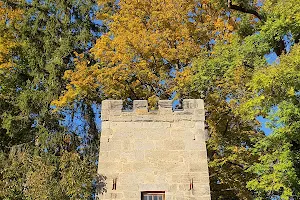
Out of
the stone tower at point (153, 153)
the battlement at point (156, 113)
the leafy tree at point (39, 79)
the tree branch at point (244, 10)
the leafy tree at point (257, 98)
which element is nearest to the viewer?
the stone tower at point (153, 153)

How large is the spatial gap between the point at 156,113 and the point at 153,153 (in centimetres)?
99

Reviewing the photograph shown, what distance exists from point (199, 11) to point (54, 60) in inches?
229

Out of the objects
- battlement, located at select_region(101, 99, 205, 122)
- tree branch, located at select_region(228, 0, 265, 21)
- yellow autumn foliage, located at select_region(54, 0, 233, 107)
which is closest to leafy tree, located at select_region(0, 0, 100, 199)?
yellow autumn foliage, located at select_region(54, 0, 233, 107)

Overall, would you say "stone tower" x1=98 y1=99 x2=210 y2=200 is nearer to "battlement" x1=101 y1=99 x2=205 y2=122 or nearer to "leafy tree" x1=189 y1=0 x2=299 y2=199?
"battlement" x1=101 y1=99 x2=205 y2=122

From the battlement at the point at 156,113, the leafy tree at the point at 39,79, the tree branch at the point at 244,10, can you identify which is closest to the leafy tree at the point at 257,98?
the tree branch at the point at 244,10

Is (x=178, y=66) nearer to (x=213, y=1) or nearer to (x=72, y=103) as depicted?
(x=213, y=1)

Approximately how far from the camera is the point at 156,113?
9.91m

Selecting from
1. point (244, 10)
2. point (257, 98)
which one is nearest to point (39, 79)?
point (244, 10)

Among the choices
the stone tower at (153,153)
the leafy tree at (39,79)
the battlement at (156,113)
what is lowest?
the stone tower at (153,153)

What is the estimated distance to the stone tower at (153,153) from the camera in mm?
9047

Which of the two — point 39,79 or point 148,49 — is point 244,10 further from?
point 39,79

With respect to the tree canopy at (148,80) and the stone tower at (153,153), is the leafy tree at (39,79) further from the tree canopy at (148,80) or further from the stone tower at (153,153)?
the stone tower at (153,153)

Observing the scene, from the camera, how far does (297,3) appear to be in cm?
1192

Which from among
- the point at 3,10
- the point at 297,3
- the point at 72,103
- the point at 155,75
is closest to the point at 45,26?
the point at 3,10
